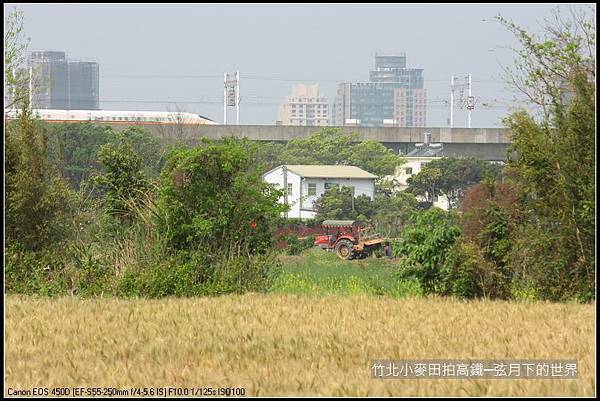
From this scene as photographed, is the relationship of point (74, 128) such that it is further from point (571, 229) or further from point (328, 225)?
point (571, 229)

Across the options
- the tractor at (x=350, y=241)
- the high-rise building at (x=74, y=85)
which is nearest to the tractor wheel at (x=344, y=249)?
the tractor at (x=350, y=241)

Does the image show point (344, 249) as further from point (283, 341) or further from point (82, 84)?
point (82, 84)

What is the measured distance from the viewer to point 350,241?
43.7 m

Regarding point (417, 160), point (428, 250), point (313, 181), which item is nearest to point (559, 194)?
point (428, 250)

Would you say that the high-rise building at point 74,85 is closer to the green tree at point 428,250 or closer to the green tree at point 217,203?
the green tree at point 217,203

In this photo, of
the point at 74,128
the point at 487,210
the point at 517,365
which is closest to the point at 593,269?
the point at 487,210

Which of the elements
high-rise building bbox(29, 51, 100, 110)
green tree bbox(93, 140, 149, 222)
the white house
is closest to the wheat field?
green tree bbox(93, 140, 149, 222)

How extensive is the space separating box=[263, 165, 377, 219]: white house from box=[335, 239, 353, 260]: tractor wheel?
26.3 m

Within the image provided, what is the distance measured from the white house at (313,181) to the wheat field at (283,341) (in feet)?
183

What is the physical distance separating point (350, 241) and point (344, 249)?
456mm

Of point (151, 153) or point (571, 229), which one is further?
point (151, 153)

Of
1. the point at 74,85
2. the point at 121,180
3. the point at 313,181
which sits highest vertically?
the point at 74,85

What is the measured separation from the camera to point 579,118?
15758 millimetres

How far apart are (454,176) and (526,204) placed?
173 ft
